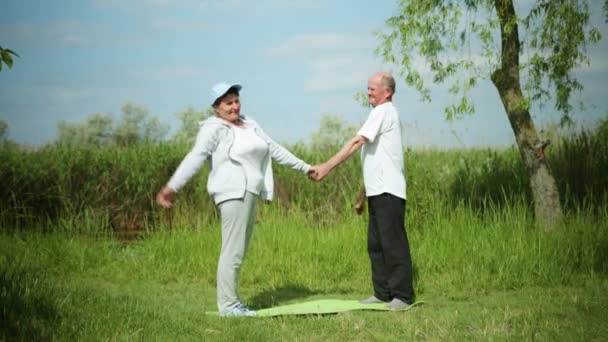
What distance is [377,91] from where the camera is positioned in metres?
6.29

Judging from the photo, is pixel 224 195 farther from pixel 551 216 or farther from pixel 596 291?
pixel 551 216

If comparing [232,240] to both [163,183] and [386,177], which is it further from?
[163,183]

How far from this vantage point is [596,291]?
6.97m

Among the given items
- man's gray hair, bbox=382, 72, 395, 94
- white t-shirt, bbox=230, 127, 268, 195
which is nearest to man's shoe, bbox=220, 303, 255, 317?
white t-shirt, bbox=230, 127, 268, 195

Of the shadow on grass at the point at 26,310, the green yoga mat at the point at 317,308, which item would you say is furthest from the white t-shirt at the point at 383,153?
the shadow on grass at the point at 26,310

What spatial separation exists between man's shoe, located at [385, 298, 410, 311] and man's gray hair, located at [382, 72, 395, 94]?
6.36 feet

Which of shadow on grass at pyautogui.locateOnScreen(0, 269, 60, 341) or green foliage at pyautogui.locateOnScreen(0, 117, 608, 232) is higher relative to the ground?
green foliage at pyautogui.locateOnScreen(0, 117, 608, 232)

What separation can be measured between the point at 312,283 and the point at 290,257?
0.71 meters

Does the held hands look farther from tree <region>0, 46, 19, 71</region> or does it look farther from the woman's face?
tree <region>0, 46, 19, 71</region>

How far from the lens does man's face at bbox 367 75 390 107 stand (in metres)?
6.28

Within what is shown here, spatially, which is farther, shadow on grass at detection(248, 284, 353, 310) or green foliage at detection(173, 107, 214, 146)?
green foliage at detection(173, 107, 214, 146)

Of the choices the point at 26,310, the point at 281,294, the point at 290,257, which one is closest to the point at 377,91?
the point at 281,294

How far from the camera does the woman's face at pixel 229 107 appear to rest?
19.4 ft

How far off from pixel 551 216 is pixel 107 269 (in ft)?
19.9
